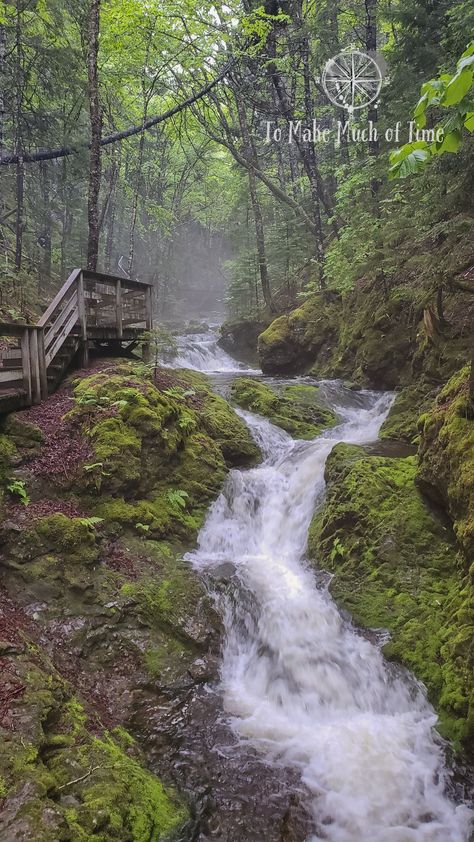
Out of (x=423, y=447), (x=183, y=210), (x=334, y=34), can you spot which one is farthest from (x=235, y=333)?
(x=183, y=210)

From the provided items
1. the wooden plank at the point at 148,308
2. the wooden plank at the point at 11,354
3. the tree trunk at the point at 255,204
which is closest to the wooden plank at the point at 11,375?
the wooden plank at the point at 11,354

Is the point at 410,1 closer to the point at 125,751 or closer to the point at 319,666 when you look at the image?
the point at 319,666

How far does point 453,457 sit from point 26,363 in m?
6.61

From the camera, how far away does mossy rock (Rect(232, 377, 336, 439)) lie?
11484 millimetres

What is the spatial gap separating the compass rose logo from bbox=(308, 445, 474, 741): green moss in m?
13.1

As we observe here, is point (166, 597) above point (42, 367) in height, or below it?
below

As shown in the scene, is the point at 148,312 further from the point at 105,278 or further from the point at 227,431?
the point at 227,431

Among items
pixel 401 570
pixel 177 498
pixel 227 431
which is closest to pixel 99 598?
pixel 177 498

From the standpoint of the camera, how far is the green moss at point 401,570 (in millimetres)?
4918

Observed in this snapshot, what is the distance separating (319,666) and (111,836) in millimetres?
3004

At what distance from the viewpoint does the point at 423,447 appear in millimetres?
6969

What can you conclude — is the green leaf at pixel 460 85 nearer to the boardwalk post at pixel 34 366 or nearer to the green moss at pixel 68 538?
the green moss at pixel 68 538

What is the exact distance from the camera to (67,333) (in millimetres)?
8766

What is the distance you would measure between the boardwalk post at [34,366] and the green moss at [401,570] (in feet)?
17.1
